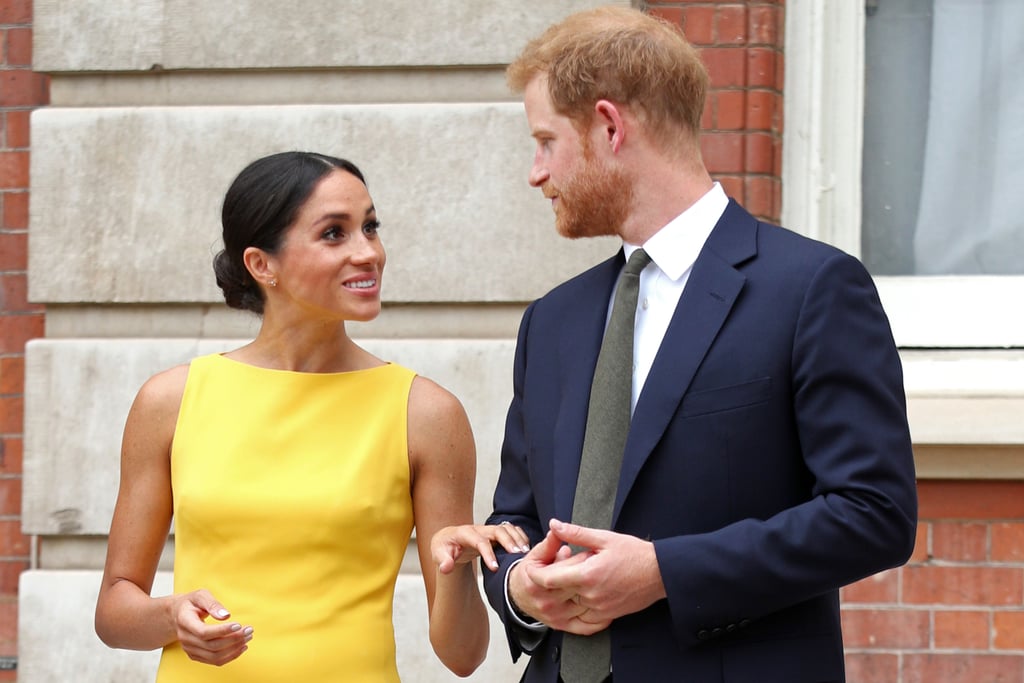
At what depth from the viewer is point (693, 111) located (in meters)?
2.19

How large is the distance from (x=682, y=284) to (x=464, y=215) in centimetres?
174

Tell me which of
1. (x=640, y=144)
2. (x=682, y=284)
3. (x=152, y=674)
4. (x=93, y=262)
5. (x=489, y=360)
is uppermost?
(x=640, y=144)

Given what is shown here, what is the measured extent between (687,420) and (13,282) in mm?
2791

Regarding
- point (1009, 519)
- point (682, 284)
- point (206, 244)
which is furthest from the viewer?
point (206, 244)

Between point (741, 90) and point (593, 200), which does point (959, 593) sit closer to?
point (741, 90)

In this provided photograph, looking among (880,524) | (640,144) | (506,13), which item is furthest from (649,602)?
(506,13)

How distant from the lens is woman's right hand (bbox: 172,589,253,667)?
7.70 ft

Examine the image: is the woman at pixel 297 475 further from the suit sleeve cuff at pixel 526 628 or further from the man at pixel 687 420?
the man at pixel 687 420

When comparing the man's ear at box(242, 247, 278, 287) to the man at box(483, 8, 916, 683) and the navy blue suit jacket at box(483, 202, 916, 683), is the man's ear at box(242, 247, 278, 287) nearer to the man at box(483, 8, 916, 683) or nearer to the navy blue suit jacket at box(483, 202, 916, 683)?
the man at box(483, 8, 916, 683)

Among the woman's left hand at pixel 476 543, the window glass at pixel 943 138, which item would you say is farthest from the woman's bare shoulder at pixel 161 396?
the window glass at pixel 943 138

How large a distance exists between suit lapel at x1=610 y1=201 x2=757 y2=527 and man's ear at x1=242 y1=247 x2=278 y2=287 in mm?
1019

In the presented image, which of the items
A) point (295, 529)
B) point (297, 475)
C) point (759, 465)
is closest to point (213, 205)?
point (297, 475)

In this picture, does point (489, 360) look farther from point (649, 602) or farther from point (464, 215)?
point (649, 602)

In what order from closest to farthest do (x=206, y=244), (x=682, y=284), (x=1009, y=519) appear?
(x=682, y=284)
(x=1009, y=519)
(x=206, y=244)
